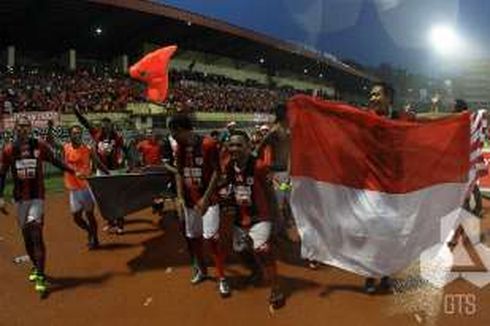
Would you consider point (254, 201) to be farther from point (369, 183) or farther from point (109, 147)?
point (109, 147)

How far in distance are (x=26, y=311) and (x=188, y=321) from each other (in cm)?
194

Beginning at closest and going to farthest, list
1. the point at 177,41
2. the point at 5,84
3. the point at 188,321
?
the point at 188,321 < the point at 5,84 < the point at 177,41

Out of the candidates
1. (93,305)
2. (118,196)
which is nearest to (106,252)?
(118,196)

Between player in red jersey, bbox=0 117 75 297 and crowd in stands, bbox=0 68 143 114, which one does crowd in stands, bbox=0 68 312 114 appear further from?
player in red jersey, bbox=0 117 75 297

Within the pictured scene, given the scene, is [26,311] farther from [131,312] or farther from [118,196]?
[118,196]

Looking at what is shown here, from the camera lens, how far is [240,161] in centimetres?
751

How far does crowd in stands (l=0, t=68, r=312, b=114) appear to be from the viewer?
30.4 metres

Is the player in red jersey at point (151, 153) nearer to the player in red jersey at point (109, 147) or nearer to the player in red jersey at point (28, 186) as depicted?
the player in red jersey at point (109, 147)

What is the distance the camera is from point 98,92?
35156 millimetres
